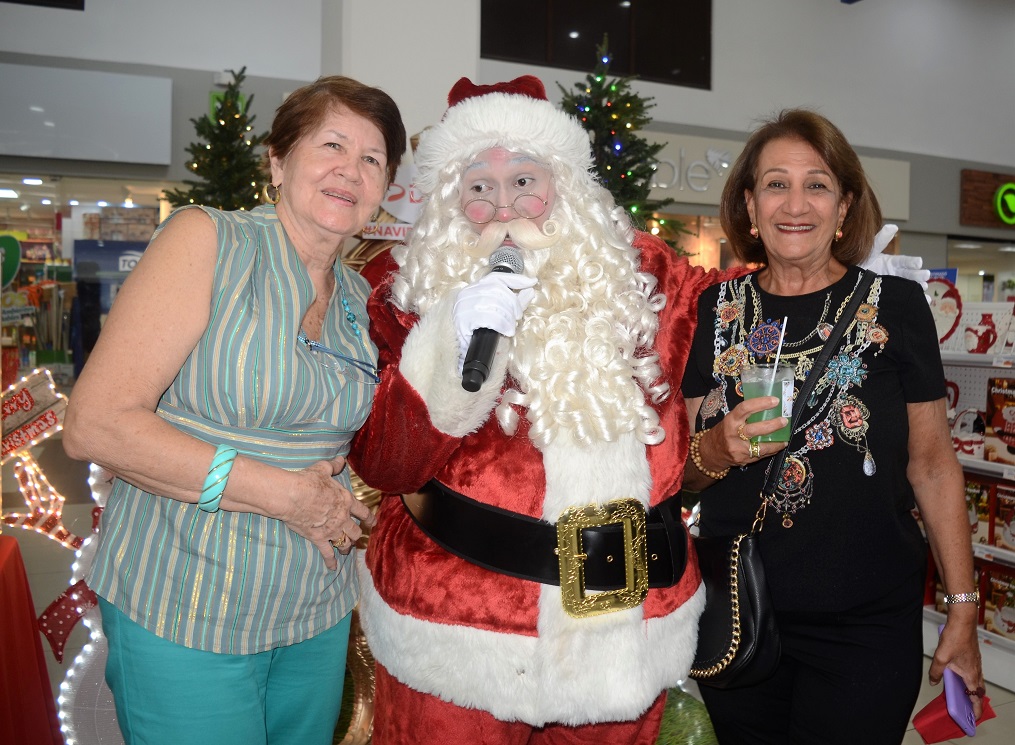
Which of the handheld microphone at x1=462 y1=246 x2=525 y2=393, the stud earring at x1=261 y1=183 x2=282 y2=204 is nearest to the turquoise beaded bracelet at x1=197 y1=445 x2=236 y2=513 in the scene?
the handheld microphone at x1=462 y1=246 x2=525 y2=393

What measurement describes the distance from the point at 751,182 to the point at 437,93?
3.01m

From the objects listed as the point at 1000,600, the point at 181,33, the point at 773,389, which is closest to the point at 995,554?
the point at 1000,600

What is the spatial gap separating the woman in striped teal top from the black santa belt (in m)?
0.21

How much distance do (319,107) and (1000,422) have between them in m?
3.47

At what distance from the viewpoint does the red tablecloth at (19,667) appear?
1.91m

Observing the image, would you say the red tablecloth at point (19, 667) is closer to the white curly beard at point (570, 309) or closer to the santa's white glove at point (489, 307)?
the white curly beard at point (570, 309)

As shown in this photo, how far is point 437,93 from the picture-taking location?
4.52m

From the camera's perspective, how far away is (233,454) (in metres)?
1.33

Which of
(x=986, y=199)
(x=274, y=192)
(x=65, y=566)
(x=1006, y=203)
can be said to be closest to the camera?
(x=274, y=192)

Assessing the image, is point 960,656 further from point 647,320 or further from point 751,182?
point 751,182

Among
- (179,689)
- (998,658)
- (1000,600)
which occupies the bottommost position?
(998,658)

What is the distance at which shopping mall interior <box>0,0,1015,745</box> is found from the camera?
379cm

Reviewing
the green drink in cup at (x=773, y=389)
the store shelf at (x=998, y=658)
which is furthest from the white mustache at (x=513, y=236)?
the store shelf at (x=998, y=658)

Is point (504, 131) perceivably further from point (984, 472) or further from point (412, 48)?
point (984, 472)
